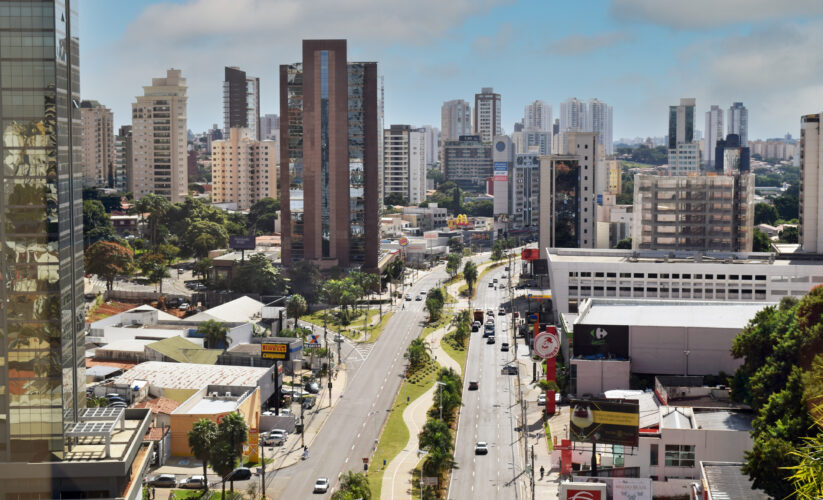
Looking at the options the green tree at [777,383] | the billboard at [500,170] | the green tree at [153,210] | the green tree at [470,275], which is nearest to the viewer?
the green tree at [777,383]

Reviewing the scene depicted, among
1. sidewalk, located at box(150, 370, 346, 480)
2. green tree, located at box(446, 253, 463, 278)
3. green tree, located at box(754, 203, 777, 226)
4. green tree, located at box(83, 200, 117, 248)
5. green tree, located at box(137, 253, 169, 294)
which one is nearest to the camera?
sidewalk, located at box(150, 370, 346, 480)

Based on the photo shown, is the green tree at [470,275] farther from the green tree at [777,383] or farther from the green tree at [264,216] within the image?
the green tree at [777,383]

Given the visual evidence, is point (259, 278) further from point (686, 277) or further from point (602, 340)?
point (602, 340)

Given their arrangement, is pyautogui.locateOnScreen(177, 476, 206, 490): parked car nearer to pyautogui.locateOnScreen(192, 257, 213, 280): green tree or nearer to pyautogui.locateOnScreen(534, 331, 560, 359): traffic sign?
pyautogui.locateOnScreen(534, 331, 560, 359): traffic sign

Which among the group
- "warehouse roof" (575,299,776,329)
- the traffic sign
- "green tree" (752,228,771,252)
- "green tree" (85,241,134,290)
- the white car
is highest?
"green tree" (752,228,771,252)

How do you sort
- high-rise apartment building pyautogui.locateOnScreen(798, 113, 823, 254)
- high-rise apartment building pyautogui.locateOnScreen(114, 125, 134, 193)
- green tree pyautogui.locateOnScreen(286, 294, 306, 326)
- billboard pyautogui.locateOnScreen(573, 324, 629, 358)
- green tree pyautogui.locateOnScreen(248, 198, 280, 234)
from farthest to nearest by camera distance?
1. high-rise apartment building pyautogui.locateOnScreen(114, 125, 134, 193)
2. green tree pyautogui.locateOnScreen(248, 198, 280, 234)
3. green tree pyautogui.locateOnScreen(286, 294, 306, 326)
4. high-rise apartment building pyautogui.locateOnScreen(798, 113, 823, 254)
5. billboard pyautogui.locateOnScreen(573, 324, 629, 358)

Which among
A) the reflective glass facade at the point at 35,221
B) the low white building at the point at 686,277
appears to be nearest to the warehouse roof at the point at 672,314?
the low white building at the point at 686,277

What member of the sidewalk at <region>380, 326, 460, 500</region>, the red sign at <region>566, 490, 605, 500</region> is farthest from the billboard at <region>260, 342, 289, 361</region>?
the red sign at <region>566, 490, 605, 500</region>
